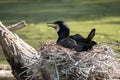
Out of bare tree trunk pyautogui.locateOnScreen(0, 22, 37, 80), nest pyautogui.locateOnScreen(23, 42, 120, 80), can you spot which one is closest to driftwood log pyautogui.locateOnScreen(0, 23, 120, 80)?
nest pyautogui.locateOnScreen(23, 42, 120, 80)

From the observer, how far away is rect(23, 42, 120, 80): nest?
5016 mm

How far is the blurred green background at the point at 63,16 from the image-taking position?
912cm

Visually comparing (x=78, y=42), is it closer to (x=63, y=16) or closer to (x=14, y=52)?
(x=14, y=52)

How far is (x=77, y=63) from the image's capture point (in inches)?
196

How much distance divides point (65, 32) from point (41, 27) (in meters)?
4.27

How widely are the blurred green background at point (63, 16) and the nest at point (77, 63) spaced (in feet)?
7.97

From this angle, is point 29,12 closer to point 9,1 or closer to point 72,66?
point 9,1

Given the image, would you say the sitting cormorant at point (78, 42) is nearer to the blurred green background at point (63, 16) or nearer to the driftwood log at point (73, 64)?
the driftwood log at point (73, 64)

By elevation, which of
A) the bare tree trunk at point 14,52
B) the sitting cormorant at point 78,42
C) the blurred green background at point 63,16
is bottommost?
the blurred green background at point 63,16

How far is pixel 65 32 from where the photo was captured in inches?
219

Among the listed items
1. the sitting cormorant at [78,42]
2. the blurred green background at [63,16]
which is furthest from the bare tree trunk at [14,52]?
the blurred green background at [63,16]

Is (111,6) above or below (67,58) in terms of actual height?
below

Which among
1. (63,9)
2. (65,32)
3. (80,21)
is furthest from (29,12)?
(65,32)

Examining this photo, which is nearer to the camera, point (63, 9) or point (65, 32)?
point (65, 32)
